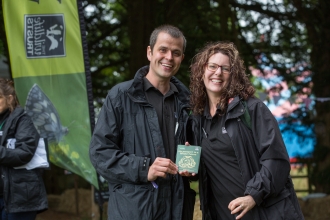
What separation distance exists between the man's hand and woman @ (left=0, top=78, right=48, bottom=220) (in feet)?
6.11

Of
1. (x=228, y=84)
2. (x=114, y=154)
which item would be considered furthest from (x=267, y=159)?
(x=114, y=154)

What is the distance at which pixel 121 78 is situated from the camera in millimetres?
8625

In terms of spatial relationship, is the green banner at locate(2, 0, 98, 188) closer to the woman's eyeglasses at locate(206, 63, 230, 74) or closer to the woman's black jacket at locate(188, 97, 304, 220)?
the woman's eyeglasses at locate(206, 63, 230, 74)

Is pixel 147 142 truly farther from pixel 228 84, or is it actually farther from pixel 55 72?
pixel 55 72

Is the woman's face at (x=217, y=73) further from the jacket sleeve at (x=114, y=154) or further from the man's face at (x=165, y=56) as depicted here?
the jacket sleeve at (x=114, y=154)

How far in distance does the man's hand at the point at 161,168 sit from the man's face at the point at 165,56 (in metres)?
0.61

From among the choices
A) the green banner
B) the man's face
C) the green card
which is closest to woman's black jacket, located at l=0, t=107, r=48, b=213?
the green banner

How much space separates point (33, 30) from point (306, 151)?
405 cm

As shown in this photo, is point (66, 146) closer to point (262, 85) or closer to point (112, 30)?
point (112, 30)

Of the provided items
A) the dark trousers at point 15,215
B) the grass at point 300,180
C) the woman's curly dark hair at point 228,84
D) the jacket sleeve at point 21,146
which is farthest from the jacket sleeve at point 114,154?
the grass at point 300,180

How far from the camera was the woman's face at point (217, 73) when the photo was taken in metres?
3.38

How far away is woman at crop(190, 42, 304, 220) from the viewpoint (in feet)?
10.2

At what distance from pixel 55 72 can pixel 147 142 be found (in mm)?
2586

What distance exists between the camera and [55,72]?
5816mm
